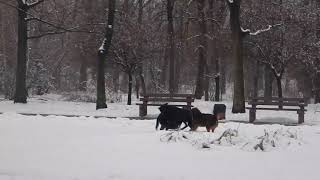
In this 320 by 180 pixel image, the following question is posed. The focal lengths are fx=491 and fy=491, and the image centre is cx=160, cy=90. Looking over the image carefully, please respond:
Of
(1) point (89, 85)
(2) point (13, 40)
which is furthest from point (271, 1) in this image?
(2) point (13, 40)

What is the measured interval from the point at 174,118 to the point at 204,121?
0.77m

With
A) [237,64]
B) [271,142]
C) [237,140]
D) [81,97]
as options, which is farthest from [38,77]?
[271,142]

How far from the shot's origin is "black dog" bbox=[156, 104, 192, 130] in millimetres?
11750

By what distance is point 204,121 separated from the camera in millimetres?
11516

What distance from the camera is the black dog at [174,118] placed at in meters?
11.8

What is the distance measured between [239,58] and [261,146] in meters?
14.8

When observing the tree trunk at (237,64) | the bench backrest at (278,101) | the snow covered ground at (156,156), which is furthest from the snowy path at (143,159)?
the tree trunk at (237,64)

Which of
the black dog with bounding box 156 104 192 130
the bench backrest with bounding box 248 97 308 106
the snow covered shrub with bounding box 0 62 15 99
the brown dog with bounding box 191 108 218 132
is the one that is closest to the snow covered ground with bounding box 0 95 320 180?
the brown dog with bounding box 191 108 218 132

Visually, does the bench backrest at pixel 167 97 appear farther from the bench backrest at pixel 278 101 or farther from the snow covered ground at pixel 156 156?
the snow covered ground at pixel 156 156

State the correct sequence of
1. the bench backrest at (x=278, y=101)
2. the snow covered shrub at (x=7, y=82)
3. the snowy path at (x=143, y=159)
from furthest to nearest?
the snow covered shrub at (x=7, y=82) → the bench backrest at (x=278, y=101) → the snowy path at (x=143, y=159)

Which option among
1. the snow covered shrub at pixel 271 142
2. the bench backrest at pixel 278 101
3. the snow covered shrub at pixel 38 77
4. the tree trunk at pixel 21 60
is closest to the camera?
the snow covered shrub at pixel 271 142

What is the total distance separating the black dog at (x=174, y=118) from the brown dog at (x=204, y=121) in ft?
0.50

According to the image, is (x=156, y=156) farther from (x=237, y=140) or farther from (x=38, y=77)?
(x=38, y=77)

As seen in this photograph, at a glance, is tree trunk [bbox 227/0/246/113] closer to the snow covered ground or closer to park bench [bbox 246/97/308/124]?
park bench [bbox 246/97/308/124]
